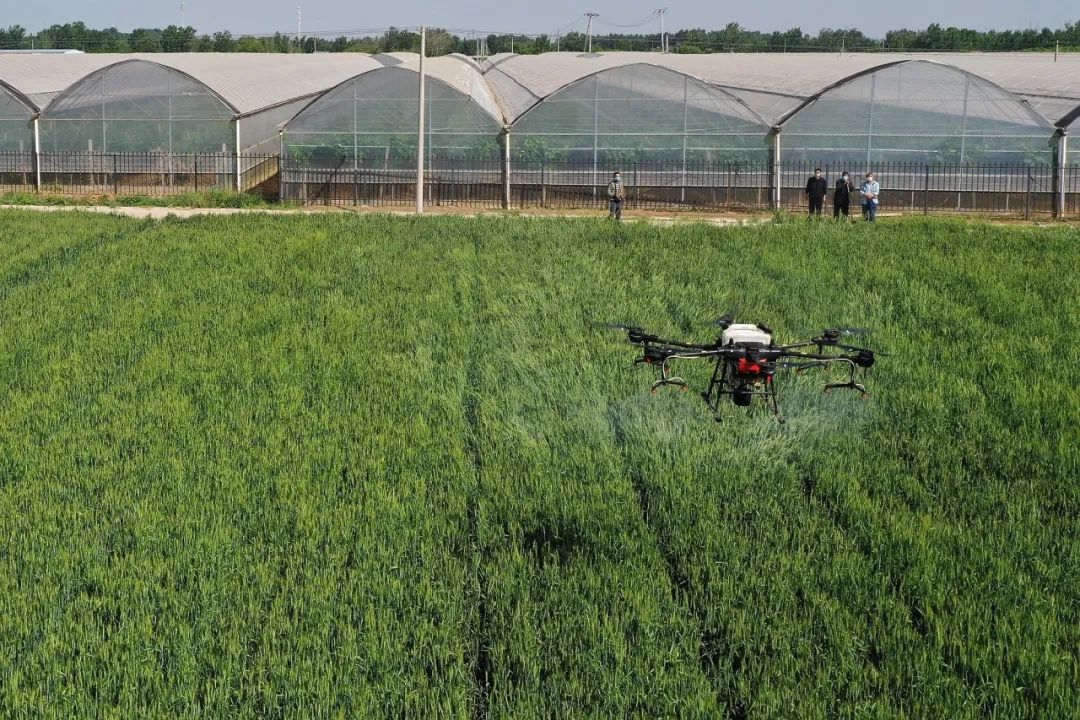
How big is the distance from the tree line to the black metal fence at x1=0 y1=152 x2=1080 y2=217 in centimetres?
5341

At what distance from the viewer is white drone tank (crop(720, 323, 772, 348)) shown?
5.78m

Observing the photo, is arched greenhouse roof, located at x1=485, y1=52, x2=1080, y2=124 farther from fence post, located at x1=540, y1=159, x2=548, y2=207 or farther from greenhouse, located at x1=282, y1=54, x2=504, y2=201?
fence post, located at x1=540, y1=159, x2=548, y2=207

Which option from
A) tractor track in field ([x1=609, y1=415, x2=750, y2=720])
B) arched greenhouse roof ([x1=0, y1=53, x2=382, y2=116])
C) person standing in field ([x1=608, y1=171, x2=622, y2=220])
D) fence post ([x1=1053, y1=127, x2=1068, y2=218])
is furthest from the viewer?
arched greenhouse roof ([x1=0, y1=53, x2=382, y2=116])

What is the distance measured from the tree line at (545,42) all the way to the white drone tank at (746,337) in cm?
8350

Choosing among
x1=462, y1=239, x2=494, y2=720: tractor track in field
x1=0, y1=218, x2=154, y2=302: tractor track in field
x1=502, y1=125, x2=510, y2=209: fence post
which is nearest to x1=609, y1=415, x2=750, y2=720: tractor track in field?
x1=462, y1=239, x2=494, y2=720: tractor track in field

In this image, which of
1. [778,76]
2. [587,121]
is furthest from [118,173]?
[778,76]

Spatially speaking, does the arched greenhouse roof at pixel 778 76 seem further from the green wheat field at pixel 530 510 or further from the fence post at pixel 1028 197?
the green wheat field at pixel 530 510

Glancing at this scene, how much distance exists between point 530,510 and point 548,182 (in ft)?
84.3

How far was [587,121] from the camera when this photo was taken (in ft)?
111

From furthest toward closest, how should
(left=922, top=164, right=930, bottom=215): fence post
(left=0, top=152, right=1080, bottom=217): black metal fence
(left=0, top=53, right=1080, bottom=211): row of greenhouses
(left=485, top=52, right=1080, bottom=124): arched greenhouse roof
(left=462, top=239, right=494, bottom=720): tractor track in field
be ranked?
(left=485, top=52, right=1080, bottom=124): arched greenhouse roof → (left=0, top=53, right=1080, bottom=211): row of greenhouses → (left=0, top=152, right=1080, bottom=217): black metal fence → (left=922, top=164, right=930, bottom=215): fence post → (left=462, top=239, right=494, bottom=720): tractor track in field

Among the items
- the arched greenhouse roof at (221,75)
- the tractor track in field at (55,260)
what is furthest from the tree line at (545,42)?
the tractor track in field at (55,260)

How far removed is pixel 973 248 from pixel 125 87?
82.9ft

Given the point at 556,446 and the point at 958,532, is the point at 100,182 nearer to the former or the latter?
the point at 556,446

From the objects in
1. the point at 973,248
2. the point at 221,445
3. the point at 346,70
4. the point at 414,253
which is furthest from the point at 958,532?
the point at 346,70
